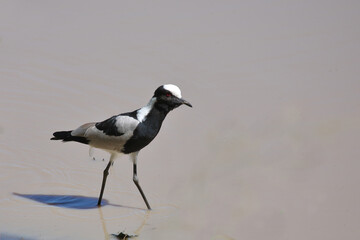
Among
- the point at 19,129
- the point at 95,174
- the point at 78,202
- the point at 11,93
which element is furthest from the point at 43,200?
the point at 11,93

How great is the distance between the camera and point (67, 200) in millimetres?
6848

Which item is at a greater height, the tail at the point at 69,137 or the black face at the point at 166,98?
the black face at the point at 166,98

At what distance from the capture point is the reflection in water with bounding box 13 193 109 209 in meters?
6.76

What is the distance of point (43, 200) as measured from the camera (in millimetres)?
6809

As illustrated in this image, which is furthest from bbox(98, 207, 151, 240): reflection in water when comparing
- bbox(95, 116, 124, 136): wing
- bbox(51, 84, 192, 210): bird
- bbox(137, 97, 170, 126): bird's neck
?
bbox(137, 97, 170, 126): bird's neck

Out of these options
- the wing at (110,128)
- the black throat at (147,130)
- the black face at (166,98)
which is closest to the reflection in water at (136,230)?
the black throat at (147,130)

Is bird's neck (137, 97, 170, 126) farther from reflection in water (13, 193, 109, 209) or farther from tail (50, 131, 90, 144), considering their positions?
reflection in water (13, 193, 109, 209)

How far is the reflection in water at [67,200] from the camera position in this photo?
6756 mm

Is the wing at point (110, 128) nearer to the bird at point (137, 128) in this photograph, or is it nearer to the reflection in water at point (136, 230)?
the bird at point (137, 128)

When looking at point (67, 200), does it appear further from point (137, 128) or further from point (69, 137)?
point (137, 128)

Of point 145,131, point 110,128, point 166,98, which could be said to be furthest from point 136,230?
point 166,98

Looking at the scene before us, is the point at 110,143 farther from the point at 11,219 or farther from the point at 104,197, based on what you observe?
the point at 11,219

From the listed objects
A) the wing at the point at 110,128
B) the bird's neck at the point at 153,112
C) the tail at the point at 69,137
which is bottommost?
the tail at the point at 69,137

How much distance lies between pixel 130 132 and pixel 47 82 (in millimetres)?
3658
